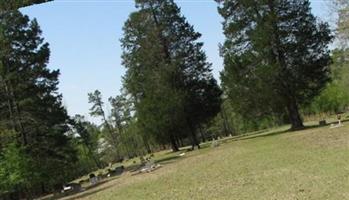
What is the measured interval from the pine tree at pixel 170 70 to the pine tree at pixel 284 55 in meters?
6.96

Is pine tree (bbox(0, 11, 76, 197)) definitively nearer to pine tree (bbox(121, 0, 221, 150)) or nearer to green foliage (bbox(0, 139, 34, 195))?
green foliage (bbox(0, 139, 34, 195))

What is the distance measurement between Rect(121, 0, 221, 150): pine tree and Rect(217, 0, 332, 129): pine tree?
6.96 meters

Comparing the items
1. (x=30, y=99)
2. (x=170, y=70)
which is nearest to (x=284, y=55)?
(x=170, y=70)

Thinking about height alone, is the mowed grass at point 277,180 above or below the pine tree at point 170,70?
below

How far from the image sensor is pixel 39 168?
31078mm

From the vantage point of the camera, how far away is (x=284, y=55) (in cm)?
4000

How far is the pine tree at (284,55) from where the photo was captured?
3938cm

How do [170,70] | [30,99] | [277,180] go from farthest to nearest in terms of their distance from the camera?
[170,70] < [30,99] < [277,180]

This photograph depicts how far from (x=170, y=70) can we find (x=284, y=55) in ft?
34.5

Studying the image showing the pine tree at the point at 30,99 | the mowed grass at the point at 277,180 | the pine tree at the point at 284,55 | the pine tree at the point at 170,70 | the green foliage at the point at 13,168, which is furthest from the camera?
the pine tree at the point at 170,70

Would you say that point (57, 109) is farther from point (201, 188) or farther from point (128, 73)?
point (201, 188)

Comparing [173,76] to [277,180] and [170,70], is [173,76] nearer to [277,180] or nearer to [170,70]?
[170,70]

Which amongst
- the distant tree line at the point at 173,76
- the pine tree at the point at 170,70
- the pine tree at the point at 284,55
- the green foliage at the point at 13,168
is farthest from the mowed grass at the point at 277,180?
the pine tree at the point at 170,70

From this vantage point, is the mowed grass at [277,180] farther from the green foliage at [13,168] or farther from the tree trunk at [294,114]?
the tree trunk at [294,114]
